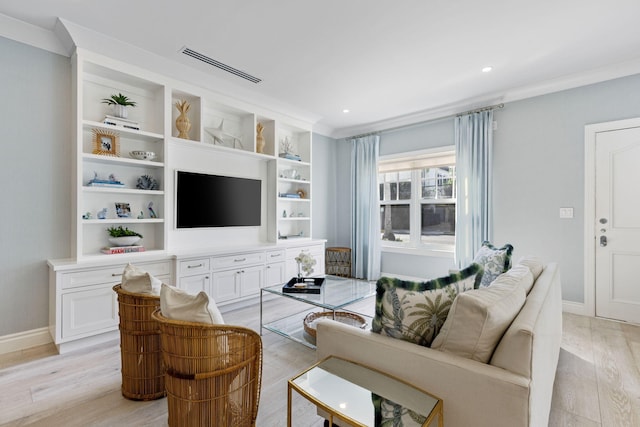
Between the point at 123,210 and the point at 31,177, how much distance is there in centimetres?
73

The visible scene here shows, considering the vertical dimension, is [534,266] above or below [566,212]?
below

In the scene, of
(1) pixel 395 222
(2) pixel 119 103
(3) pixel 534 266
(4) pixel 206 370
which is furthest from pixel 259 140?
(3) pixel 534 266

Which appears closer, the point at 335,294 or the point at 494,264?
the point at 494,264

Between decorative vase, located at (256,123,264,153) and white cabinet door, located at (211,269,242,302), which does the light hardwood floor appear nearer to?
white cabinet door, located at (211,269,242,302)

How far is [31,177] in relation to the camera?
2.54 metres

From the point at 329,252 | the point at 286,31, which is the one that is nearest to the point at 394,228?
the point at 329,252

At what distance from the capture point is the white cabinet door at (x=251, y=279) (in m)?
3.57

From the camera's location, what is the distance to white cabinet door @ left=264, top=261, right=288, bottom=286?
3848mm

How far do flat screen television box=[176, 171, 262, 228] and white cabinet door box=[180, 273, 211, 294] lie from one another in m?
0.65

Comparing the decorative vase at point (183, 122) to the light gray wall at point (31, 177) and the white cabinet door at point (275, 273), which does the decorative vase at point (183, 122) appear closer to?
the light gray wall at point (31, 177)

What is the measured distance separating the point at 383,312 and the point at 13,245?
9.95ft

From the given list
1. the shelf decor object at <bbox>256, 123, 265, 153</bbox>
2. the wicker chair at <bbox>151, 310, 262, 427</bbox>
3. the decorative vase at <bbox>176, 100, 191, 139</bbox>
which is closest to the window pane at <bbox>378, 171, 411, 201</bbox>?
the shelf decor object at <bbox>256, 123, 265, 153</bbox>

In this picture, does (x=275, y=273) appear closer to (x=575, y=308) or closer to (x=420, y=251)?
(x=420, y=251)

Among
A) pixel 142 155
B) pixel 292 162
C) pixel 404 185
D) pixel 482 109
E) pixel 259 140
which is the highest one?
pixel 482 109
